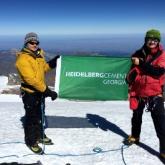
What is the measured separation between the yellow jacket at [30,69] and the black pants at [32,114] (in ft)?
0.58

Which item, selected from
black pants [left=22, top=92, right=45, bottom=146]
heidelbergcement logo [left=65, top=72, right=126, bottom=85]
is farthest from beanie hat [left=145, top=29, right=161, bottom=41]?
heidelbergcement logo [left=65, top=72, right=126, bottom=85]

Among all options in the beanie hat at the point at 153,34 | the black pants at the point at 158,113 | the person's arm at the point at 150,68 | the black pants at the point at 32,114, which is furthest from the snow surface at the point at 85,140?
the beanie hat at the point at 153,34

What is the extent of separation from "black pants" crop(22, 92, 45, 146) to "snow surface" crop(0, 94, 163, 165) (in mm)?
294

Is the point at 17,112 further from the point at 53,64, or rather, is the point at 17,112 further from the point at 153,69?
the point at 153,69

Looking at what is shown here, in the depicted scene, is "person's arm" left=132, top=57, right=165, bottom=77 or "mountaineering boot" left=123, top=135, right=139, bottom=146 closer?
"person's arm" left=132, top=57, right=165, bottom=77

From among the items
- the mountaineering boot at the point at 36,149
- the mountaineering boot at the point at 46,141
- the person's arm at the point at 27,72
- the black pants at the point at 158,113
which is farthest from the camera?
the mountaineering boot at the point at 46,141

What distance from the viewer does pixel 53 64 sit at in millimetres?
8398

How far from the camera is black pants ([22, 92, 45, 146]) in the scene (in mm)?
7699

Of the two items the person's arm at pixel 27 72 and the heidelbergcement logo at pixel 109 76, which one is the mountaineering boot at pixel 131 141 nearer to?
the person's arm at pixel 27 72

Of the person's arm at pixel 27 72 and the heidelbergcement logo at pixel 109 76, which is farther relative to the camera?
the heidelbergcement logo at pixel 109 76

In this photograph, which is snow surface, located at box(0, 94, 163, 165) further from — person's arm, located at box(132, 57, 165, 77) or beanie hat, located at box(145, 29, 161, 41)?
beanie hat, located at box(145, 29, 161, 41)

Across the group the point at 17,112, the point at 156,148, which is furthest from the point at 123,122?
the point at 17,112

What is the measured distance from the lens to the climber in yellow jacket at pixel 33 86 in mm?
7340

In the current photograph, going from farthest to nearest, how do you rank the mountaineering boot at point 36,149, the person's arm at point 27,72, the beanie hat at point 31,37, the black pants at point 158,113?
the mountaineering boot at point 36,149 → the beanie hat at point 31,37 → the person's arm at point 27,72 → the black pants at point 158,113
